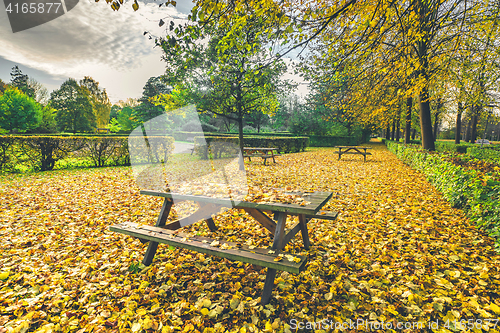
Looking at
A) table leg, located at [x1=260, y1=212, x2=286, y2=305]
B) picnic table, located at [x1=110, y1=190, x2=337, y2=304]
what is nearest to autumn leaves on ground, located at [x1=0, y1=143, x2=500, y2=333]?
table leg, located at [x1=260, y1=212, x2=286, y2=305]

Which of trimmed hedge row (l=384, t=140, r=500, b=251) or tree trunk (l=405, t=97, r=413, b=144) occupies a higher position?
tree trunk (l=405, t=97, r=413, b=144)

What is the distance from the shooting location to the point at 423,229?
12.5ft

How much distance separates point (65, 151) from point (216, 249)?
35.8 feet

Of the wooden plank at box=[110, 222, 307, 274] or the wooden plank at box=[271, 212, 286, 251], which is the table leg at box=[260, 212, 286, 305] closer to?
the wooden plank at box=[271, 212, 286, 251]

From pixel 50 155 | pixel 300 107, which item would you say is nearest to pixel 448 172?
pixel 50 155

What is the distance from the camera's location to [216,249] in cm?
235

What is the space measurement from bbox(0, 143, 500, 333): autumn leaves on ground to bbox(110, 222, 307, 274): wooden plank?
0.45 meters

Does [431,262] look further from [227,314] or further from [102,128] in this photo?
[102,128]

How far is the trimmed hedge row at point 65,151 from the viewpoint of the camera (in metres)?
8.71

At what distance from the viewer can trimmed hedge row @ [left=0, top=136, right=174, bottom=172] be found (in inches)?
343

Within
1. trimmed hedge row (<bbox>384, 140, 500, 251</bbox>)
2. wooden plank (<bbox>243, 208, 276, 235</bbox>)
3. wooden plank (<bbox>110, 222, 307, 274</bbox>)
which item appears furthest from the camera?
trimmed hedge row (<bbox>384, 140, 500, 251</bbox>)

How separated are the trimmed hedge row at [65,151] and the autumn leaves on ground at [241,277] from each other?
19.3 ft

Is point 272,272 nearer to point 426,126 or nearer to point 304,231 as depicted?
point 304,231

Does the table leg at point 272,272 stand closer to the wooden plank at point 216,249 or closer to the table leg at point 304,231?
the wooden plank at point 216,249
